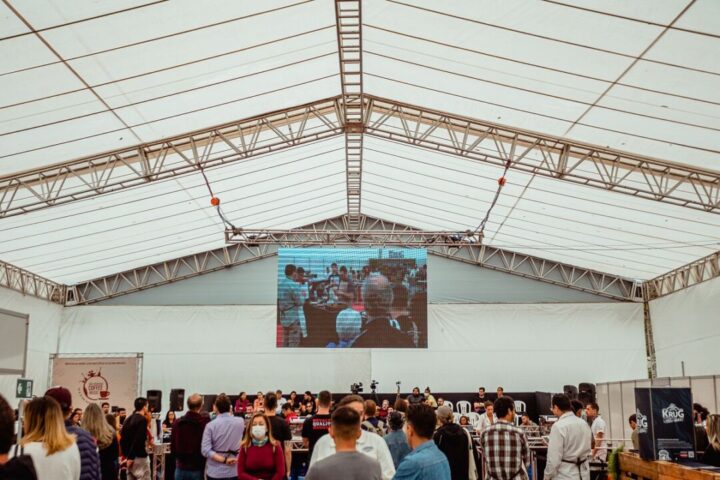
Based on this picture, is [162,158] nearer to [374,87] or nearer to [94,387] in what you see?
[374,87]

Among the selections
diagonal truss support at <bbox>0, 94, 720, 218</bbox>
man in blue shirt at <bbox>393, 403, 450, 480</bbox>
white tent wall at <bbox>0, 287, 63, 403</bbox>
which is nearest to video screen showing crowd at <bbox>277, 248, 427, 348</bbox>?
diagonal truss support at <bbox>0, 94, 720, 218</bbox>

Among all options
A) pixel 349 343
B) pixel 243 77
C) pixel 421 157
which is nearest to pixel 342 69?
pixel 243 77

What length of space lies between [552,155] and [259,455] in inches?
368

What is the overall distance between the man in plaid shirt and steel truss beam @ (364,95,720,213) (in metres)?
7.76

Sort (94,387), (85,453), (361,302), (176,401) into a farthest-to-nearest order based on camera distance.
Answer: (94,387), (176,401), (361,302), (85,453)

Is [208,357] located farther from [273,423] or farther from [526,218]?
[273,423]

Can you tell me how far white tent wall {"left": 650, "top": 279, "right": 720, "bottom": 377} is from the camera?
15281 mm

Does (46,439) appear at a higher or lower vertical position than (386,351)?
lower

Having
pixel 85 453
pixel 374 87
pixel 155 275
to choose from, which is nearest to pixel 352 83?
pixel 374 87

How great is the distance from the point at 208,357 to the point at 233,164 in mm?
7593

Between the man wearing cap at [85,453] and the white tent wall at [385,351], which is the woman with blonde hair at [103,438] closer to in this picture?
the man wearing cap at [85,453]

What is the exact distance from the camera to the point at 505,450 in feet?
15.6

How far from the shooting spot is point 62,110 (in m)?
9.32

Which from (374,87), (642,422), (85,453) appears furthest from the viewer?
(374,87)
